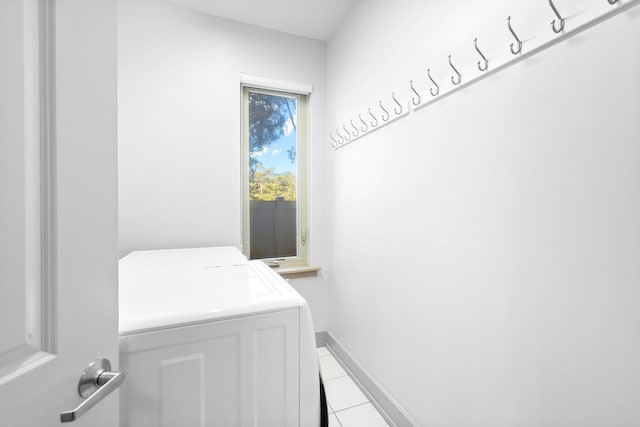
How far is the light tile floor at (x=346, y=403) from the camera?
1.55 m

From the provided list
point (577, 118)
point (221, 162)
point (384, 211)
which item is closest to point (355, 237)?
point (384, 211)

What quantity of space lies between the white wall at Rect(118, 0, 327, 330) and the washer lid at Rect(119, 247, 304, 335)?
2.07 ft

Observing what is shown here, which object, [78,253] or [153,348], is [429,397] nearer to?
[153,348]

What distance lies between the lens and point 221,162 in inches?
83.7

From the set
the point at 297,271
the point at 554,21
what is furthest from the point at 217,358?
the point at 297,271

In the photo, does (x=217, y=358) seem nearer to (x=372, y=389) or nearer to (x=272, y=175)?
(x=372, y=389)

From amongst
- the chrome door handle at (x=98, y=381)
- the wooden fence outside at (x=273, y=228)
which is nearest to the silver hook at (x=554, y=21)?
the chrome door handle at (x=98, y=381)

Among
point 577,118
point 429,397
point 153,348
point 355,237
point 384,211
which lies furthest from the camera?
point 355,237

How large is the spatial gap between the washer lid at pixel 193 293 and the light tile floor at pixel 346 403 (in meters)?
1.05

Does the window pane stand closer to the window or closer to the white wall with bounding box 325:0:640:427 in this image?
the window

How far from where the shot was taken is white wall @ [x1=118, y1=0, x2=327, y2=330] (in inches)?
74.2

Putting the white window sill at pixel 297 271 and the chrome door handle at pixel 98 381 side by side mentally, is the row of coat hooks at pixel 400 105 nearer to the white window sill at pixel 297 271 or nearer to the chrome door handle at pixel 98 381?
the white window sill at pixel 297 271

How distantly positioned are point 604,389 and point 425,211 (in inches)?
31.2

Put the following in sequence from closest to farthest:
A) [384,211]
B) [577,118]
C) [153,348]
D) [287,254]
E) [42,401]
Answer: [42,401] → [153,348] → [577,118] → [384,211] → [287,254]
